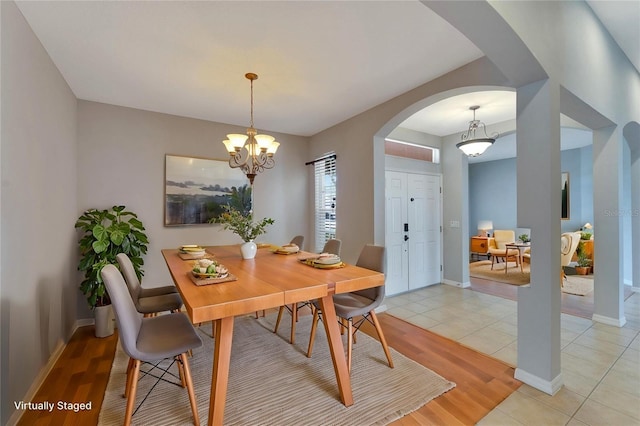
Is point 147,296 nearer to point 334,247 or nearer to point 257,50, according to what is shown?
point 334,247

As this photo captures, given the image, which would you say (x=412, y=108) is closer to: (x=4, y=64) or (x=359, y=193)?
(x=359, y=193)

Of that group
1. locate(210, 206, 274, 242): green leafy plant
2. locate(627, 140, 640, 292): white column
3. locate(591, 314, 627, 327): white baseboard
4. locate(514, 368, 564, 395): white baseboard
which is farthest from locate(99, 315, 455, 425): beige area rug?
locate(627, 140, 640, 292): white column

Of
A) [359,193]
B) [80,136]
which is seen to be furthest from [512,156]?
[80,136]

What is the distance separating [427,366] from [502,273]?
4603 millimetres

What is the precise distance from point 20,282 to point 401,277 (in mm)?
4264

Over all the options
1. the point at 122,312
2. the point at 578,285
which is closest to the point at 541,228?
the point at 122,312

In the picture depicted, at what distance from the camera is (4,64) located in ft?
5.61

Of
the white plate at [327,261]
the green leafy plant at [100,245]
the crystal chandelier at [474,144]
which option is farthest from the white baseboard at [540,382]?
the green leafy plant at [100,245]

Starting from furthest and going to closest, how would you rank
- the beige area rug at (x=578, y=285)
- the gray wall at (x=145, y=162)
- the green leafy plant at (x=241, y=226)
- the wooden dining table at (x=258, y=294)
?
the beige area rug at (x=578, y=285)
the gray wall at (x=145, y=162)
the green leafy plant at (x=241, y=226)
the wooden dining table at (x=258, y=294)

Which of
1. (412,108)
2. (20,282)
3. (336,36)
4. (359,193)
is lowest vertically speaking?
(20,282)

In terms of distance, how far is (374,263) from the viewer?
97.2 inches

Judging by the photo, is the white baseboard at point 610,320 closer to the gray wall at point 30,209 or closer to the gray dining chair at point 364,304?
the gray dining chair at point 364,304

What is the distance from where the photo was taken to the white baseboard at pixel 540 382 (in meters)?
1.96

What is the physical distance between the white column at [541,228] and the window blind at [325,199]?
8.61ft
